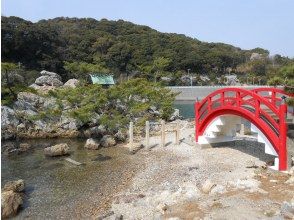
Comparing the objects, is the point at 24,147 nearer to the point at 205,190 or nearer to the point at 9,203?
the point at 9,203

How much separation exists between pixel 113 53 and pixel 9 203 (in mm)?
56679

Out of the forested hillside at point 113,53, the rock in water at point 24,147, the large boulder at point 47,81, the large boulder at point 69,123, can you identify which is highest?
the forested hillside at point 113,53

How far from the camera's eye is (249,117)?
551 inches

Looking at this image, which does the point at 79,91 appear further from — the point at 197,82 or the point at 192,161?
the point at 197,82

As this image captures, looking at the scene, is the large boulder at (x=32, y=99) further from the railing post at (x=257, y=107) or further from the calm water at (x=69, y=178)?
the railing post at (x=257, y=107)

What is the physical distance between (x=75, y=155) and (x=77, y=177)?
3884 mm

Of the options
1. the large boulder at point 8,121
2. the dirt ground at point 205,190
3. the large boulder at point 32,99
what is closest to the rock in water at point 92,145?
the dirt ground at point 205,190

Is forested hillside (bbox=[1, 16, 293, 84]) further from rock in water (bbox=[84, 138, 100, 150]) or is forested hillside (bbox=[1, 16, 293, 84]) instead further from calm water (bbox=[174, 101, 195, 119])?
rock in water (bbox=[84, 138, 100, 150])

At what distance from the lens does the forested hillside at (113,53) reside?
50.0 meters

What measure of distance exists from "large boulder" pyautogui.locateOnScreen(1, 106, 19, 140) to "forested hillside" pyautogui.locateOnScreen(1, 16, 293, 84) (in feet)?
24.9

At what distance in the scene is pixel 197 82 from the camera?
2840 inches

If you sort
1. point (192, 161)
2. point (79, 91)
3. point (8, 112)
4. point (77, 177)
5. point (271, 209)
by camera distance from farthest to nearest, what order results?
1. point (8, 112)
2. point (79, 91)
3. point (192, 161)
4. point (77, 177)
5. point (271, 209)

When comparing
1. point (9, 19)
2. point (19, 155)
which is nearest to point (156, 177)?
point (19, 155)

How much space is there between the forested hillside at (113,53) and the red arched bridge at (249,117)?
15.0 metres
